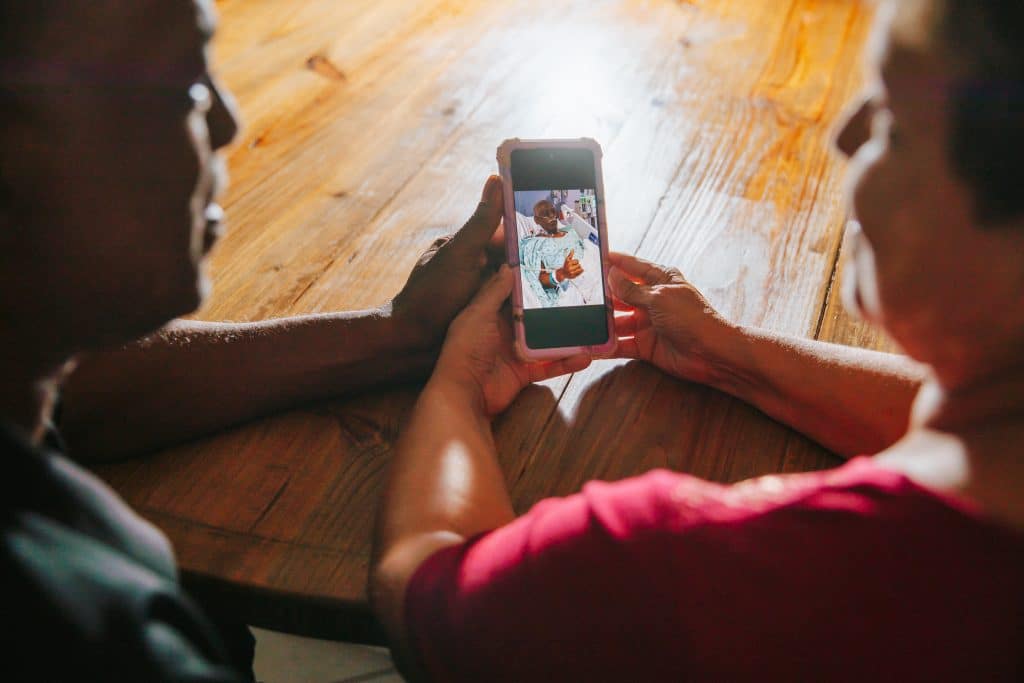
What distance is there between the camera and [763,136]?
57.3 inches

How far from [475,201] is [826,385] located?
→ 2.09ft

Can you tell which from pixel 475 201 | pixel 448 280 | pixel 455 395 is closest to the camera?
pixel 455 395

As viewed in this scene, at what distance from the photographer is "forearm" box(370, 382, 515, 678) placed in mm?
697

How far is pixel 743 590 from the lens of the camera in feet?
1.79

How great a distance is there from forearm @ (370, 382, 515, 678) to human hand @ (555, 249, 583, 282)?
0.22 metres

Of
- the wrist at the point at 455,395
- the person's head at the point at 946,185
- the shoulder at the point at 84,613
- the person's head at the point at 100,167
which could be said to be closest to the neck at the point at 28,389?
the person's head at the point at 100,167

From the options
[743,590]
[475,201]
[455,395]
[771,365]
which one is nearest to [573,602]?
[743,590]

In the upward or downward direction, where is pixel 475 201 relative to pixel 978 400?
downward

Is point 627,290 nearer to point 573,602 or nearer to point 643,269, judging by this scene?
point 643,269

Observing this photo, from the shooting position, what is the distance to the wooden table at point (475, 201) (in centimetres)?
86

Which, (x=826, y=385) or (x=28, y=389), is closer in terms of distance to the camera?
(x=28, y=389)

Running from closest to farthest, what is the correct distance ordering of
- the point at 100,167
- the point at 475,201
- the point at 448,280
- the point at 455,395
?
the point at 100,167, the point at 455,395, the point at 448,280, the point at 475,201

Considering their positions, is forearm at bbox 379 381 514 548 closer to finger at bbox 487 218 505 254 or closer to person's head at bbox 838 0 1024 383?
finger at bbox 487 218 505 254

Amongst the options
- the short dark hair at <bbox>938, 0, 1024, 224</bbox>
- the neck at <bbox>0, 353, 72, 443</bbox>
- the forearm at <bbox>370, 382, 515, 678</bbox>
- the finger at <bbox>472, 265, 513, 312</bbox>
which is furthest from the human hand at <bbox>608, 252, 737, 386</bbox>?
the neck at <bbox>0, 353, 72, 443</bbox>
